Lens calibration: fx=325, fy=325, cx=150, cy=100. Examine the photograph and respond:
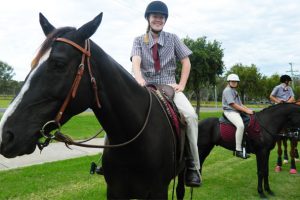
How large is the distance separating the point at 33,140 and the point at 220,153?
1016 centimetres

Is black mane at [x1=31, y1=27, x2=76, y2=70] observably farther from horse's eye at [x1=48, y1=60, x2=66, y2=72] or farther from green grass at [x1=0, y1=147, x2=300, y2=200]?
green grass at [x1=0, y1=147, x2=300, y2=200]

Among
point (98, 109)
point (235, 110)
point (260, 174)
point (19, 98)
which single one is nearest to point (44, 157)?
point (235, 110)

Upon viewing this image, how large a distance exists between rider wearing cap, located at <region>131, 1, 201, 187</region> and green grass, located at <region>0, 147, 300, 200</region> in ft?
10.7

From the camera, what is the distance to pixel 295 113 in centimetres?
787

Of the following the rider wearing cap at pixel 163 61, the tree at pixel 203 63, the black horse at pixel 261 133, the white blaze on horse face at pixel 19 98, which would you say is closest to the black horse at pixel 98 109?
the white blaze on horse face at pixel 19 98

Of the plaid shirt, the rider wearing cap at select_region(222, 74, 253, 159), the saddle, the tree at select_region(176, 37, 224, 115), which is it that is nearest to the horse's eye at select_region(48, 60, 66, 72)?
the saddle

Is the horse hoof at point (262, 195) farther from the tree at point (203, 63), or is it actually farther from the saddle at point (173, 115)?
the tree at point (203, 63)

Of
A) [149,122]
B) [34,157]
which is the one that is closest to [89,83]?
[149,122]

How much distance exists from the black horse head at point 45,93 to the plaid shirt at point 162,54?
4.42 feet

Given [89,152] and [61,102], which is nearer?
[61,102]

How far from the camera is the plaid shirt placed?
354 centimetres

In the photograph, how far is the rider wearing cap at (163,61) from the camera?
3422 millimetres

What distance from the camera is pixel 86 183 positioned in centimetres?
697

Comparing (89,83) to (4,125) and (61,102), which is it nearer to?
(61,102)
